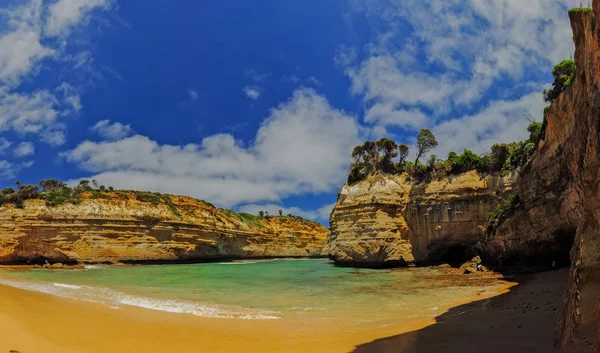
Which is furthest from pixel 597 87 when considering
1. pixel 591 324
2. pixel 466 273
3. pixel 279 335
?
pixel 466 273

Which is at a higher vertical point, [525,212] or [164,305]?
[525,212]

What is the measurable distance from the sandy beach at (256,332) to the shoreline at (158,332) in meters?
0.01

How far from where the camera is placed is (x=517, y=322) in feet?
21.7

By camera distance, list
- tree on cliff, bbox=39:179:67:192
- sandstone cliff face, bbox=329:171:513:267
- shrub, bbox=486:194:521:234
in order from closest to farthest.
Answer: shrub, bbox=486:194:521:234
sandstone cliff face, bbox=329:171:513:267
tree on cliff, bbox=39:179:67:192

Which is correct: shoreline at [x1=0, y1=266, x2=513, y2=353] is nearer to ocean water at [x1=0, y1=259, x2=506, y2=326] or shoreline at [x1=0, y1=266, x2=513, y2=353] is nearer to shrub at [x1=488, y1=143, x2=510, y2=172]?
ocean water at [x1=0, y1=259, x2=506, y2=326]

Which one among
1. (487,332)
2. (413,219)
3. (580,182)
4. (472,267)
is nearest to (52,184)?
(413,219)

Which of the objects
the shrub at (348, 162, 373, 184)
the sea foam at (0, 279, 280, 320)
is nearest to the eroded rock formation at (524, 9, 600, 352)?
the sea foam at (0, 279, 280, 320)

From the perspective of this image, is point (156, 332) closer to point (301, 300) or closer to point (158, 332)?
point (158, 332)

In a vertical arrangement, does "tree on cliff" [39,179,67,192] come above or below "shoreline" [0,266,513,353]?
above

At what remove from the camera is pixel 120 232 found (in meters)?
39.4

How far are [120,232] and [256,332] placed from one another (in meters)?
37.8

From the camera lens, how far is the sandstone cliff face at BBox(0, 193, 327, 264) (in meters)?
33.9

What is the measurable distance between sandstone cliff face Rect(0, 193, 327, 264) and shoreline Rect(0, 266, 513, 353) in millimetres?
30748

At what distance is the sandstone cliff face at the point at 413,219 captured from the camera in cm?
2695
